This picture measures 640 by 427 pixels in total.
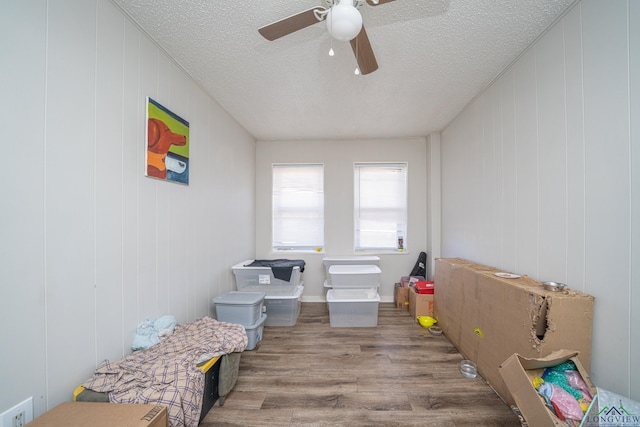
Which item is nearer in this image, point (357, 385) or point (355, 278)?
point (357, 385)

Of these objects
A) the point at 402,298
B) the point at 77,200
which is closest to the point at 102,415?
the point at 77,200

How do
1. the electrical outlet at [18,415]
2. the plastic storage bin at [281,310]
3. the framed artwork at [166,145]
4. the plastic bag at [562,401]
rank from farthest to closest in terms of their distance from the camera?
the plastic storage bin at [281,310]
the framed artwork at [166,145]
the plastic bag at [562,401]
the electrical outlet at [18,415]

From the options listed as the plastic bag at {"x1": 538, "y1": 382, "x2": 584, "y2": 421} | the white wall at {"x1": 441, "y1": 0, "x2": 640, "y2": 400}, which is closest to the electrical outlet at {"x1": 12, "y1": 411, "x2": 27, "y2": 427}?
the plastic bag at {"x1": 538, "y1": 382, "x2": 584, "y2": 421}

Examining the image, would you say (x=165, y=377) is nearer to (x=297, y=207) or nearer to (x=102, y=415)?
(x=102, y=415)

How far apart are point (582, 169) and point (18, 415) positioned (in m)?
2.95

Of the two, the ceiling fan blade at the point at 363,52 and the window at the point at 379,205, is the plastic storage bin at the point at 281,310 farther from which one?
the ceiling fan blade at the point at 363,52

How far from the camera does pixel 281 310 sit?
2.79m

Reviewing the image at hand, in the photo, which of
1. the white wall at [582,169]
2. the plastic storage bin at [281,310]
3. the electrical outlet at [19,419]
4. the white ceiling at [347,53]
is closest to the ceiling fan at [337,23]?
the white ceiling at [347,53]

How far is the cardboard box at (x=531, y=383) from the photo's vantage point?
103cm

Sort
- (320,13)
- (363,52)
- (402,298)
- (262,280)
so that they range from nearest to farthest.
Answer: (320,13), (363,52), (262,280), (402,298)

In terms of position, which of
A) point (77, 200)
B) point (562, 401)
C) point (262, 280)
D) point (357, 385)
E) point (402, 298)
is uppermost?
point (77, 200)

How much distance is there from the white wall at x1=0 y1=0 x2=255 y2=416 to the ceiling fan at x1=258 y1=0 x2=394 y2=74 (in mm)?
928

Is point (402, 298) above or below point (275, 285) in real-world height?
below

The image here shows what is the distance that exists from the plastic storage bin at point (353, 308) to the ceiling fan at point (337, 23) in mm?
2369
